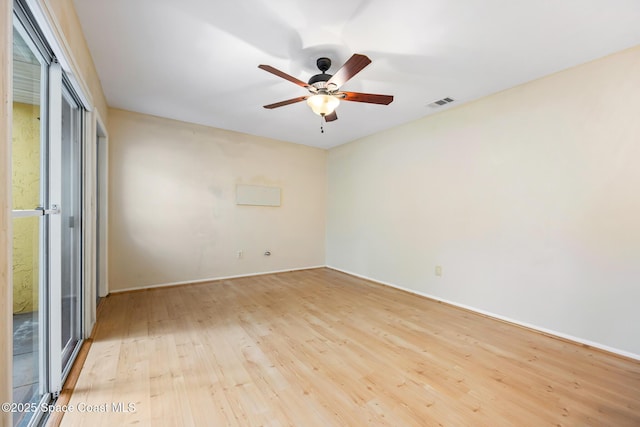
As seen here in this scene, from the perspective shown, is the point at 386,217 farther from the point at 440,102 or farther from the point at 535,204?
the point at 535,204

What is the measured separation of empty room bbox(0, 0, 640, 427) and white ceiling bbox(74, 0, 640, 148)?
0.02 metres

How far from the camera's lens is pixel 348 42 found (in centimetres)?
219

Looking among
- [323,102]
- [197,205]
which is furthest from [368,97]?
[197,205]

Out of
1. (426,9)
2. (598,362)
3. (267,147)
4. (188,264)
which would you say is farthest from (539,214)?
(188,264)

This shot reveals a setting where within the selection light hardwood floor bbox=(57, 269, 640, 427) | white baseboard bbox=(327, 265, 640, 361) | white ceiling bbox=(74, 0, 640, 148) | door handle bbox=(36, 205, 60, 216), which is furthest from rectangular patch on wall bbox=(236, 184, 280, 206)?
door handle bbox=(36, 205, 60, 216)

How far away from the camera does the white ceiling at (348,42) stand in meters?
1.83

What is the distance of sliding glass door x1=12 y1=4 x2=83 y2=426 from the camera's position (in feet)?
4.27

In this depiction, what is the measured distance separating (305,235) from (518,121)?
3.82 meters

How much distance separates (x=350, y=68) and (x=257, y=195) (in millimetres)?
3243

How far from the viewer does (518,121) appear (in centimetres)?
286

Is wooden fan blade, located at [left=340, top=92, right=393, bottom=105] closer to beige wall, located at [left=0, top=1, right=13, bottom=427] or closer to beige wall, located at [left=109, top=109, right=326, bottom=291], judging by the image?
beige wall, located at [left=0, top=1, right=13, bottom=427]

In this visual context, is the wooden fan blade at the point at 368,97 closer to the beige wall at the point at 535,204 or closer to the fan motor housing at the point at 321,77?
the fan motor housing at the point at 321,77

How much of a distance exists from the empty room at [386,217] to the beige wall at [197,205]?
4 cm

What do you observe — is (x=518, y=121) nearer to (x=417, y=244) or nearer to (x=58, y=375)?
(x=417, y=244)
